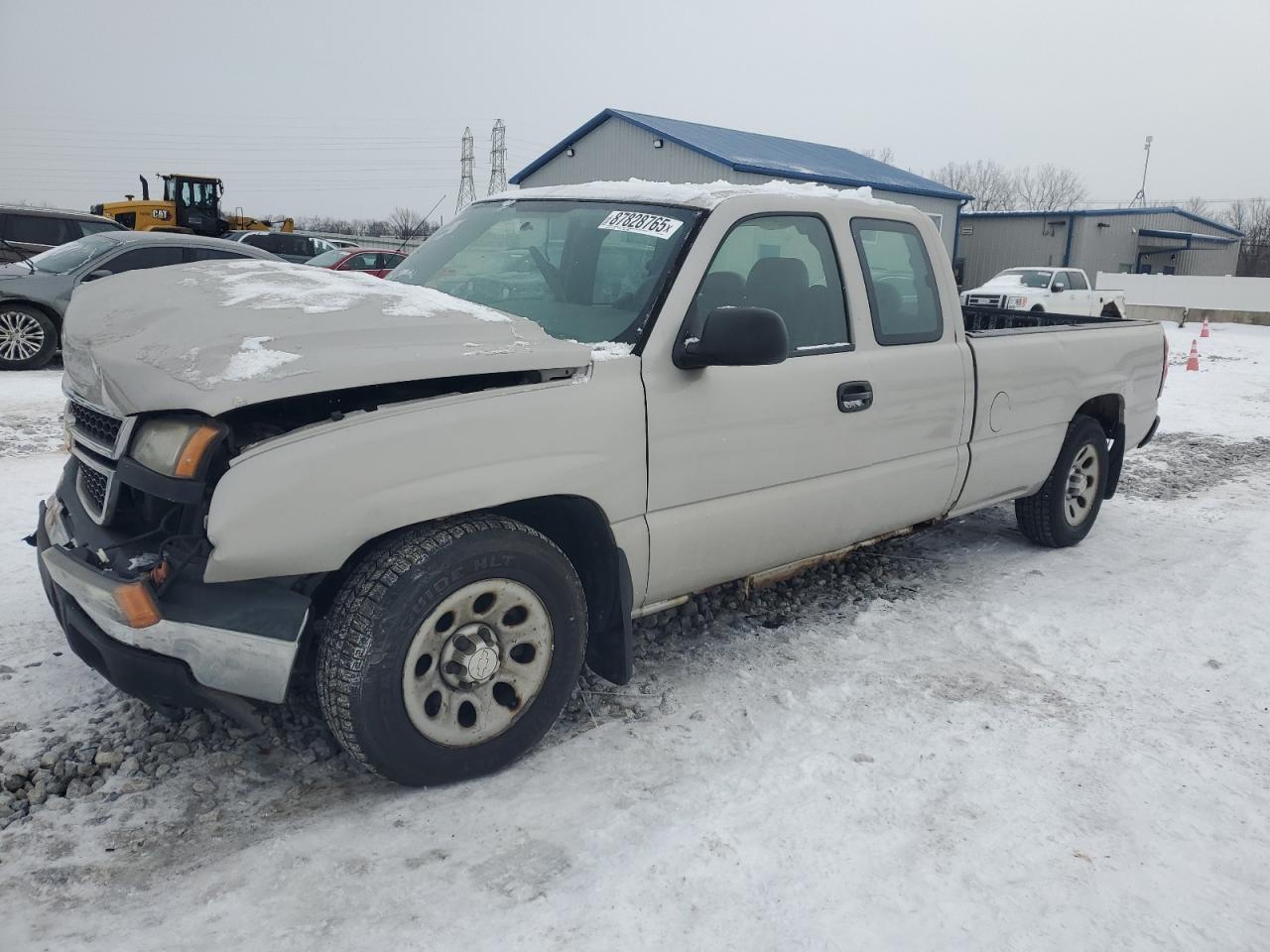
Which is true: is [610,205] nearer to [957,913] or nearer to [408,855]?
[408,855]

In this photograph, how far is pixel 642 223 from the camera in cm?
347

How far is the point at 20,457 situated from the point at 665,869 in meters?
5.93

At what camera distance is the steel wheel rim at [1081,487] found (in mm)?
5387

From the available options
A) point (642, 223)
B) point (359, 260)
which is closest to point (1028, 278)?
point (359, 260)

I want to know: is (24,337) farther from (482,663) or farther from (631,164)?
(631,164)

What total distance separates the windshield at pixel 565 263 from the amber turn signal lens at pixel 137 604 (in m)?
1.50

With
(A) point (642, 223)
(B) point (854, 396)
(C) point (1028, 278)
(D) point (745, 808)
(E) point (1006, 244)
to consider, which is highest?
(E) point (1006, 244)

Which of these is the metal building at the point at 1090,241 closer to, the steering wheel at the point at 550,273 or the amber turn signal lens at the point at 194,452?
the steering wheel at the point at 550,273

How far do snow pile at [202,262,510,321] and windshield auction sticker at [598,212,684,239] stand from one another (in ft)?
2.09

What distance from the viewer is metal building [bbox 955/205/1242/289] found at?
123ft

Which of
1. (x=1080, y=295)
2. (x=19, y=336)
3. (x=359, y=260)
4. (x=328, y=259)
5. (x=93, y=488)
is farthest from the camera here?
(x=1080, y=295)

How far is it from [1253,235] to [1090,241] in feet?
109

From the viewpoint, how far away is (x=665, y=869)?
248 centimetres

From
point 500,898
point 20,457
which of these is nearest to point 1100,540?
point 500,898
